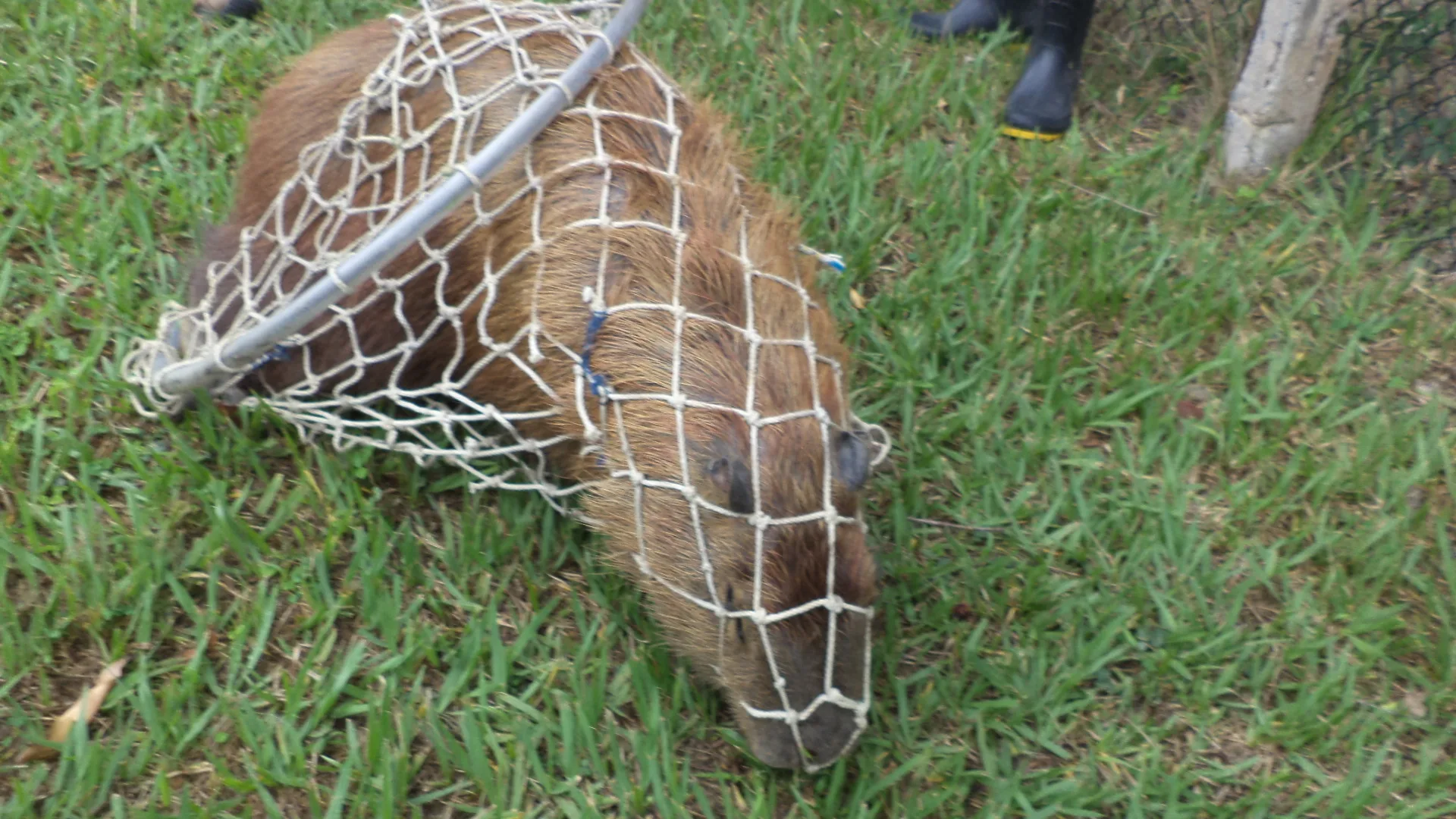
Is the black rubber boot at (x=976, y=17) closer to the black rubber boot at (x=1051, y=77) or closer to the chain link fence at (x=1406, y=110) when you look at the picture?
the black rubber boot at (x=1051, y=77)

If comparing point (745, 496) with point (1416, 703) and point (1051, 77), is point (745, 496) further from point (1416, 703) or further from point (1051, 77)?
point (1051, 77)

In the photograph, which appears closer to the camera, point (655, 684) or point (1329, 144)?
point (655, 684)

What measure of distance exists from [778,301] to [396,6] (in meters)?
2.62

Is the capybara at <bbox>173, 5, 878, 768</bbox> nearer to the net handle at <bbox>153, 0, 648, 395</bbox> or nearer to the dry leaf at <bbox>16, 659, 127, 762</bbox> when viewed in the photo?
the net handle at <bbox>153, 0, 648, 395</bbox>

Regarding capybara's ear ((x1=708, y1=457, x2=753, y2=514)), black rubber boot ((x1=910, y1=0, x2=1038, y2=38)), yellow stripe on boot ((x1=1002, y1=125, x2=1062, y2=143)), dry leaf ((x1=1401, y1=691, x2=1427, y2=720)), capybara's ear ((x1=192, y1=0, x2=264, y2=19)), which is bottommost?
dry leaf ((x1=1401, y1=691, x2=1427, y2=720))

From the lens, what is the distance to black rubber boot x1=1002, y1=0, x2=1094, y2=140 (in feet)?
13.7

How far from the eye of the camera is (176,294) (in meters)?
3.26

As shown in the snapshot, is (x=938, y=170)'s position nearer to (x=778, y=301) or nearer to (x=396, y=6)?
(x=778, y=301)

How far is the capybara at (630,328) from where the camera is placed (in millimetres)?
2332

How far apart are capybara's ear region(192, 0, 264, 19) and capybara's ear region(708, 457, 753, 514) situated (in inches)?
119

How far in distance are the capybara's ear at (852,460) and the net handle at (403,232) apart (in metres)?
0.94

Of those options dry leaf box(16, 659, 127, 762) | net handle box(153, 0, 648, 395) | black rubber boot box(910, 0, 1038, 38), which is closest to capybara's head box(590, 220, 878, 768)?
net handle box(153, 0, 648, 395)

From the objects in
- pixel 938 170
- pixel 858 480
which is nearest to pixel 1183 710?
pixel 858 480

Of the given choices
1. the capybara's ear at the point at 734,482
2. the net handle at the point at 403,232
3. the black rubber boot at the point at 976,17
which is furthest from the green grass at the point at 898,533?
the black rubber boot at the point at 976,17
